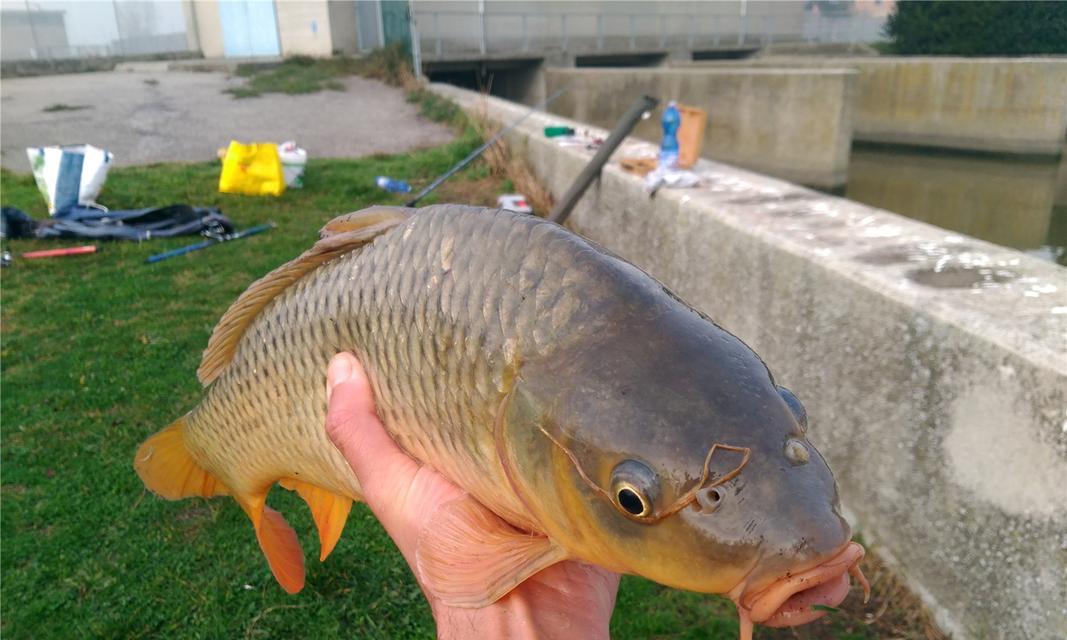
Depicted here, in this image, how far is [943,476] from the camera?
2.02 meters

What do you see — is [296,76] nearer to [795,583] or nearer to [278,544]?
[278,544]

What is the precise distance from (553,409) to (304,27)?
18099mm

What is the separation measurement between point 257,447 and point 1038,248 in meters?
8.29

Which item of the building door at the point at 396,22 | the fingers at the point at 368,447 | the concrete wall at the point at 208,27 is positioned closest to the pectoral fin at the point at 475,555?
the fingers at the point at 368,447

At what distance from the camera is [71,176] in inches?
238

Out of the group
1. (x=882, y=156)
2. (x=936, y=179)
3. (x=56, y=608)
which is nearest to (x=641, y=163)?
(x=56, y=608)

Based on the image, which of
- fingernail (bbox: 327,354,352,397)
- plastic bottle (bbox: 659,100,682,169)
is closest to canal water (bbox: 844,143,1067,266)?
plastic bottle (bbox: 659,100,682,169)

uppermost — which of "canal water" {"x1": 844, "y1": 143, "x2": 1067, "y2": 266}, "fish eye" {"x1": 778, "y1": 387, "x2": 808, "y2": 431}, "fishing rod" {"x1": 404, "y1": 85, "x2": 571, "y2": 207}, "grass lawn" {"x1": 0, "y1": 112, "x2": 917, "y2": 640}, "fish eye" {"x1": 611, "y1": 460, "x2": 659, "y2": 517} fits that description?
"fish eye" {"x1": 778, "y1": 387, "x2": 808, "y2": 431}

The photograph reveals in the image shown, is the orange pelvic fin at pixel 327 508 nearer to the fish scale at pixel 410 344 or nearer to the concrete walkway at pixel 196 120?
the fish scale at pixel 410 344

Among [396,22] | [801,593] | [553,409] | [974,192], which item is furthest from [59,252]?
[396,22]

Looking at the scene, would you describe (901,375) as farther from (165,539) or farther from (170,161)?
(170,161)

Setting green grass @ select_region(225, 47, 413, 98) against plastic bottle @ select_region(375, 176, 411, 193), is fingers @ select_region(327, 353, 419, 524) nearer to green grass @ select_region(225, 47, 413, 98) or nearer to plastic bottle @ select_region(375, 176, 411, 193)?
plastic bottle @ select_region(375, 176, 411, 193)

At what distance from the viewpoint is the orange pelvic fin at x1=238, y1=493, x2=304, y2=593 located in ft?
5.84

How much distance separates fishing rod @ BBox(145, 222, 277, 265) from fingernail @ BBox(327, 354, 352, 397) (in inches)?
180
